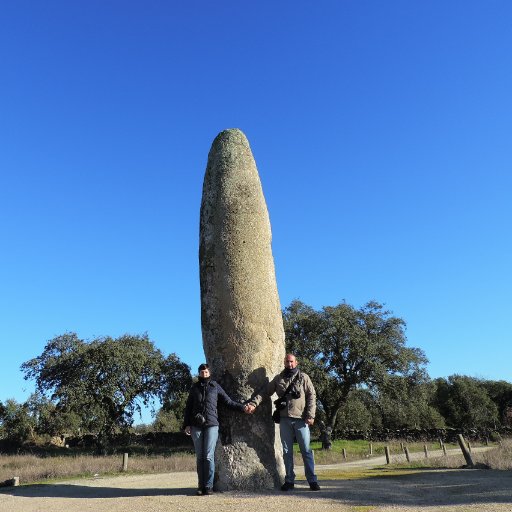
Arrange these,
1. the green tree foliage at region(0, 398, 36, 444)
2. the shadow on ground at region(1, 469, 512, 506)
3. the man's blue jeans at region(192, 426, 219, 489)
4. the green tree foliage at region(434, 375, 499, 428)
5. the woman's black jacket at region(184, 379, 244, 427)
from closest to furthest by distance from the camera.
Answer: the shadow on ground at region(1, 469, 512, 506) → the man's blue jeans at region(192, 426, 219, 489) → the woman's black jacket at region(184, 379, 244, 427) → the green tree foliage at region(0, 398, 36, 444) → the green tree foliage at region(434, 375, 499, 428)

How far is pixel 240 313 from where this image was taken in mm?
7332

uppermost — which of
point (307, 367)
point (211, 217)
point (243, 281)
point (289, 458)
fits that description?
point (307, 367)

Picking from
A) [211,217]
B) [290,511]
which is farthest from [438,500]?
[211,217]

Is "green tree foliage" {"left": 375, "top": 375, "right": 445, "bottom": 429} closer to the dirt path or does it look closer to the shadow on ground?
the shadow on ground

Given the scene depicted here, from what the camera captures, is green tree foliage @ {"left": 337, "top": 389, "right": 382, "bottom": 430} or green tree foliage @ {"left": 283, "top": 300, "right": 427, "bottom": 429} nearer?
green tree foliage @ {"left": 283, "top": 300, "right": 427, "bottom": 429}

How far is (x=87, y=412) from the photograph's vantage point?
3416 centimetres

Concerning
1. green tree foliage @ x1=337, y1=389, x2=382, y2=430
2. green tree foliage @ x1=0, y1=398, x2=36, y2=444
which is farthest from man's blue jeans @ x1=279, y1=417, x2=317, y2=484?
green tree foliage @ x1=0, y1=398, x2=36, y2=444

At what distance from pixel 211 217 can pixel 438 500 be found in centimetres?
515

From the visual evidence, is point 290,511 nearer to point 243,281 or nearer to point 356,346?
point 243,281

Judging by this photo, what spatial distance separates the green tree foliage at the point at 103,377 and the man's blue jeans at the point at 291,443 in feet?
100

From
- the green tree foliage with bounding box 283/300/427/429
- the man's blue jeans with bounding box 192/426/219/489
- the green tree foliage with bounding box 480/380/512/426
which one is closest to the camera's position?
the man's blue jeans with bounding box 192/426/219/489

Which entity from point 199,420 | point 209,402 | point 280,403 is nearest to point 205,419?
point 199,420

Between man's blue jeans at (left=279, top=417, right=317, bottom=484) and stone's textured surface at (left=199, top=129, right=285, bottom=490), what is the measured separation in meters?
0.23

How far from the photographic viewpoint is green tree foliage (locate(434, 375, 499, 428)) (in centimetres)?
5566
